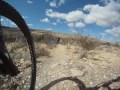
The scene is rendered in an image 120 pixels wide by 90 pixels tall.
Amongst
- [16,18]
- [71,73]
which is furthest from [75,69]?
[16,18]

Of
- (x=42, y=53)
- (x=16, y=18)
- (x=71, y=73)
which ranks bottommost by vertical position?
(x=71, y=73)

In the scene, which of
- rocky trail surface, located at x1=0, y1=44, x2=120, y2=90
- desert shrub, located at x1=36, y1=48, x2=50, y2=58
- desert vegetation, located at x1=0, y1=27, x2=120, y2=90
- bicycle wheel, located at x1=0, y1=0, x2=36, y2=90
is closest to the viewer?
bicycle wheel, located at x1=0, y1=0, x2=36, y2=90

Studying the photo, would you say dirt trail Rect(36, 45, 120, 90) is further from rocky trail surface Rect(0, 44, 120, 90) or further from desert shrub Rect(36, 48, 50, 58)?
desert shrub Rect(36, 48, 50, 58)

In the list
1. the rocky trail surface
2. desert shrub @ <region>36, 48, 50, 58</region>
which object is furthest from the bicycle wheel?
desert shrub @ <region>36, 48, 50, 58</region>

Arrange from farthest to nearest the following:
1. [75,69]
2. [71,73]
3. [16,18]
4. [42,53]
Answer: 1. [42,53]
2. [75,69]
3. [71,73]
4. [16,18]

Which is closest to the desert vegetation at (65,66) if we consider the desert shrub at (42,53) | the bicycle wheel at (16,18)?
the desert shrub at (42,53)

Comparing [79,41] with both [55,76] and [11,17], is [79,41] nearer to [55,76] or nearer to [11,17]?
[55,76]

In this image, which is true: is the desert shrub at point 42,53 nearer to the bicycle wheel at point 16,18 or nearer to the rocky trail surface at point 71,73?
the rocky trail surface at point 71,73

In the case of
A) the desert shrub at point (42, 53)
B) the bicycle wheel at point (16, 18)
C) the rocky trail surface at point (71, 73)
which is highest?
the bicycle wheel at point (16, 18)

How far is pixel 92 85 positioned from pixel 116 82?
0.78m

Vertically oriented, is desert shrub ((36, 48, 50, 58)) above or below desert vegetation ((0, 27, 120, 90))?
above

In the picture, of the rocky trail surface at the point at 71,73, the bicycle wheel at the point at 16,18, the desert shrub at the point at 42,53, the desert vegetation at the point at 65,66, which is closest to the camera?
the bicycle wheel at the point at 16,18

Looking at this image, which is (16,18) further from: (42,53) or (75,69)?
(42,53)

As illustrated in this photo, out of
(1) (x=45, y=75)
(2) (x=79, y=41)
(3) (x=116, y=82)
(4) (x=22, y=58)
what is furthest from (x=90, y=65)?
(2) (x=79, y=41)
